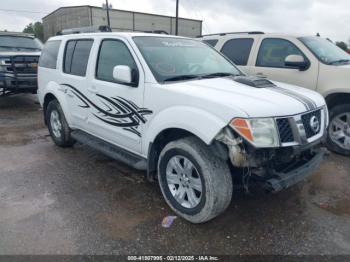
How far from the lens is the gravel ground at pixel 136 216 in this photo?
2863 millimetres

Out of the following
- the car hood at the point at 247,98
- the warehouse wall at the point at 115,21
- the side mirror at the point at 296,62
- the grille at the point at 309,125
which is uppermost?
the warehouse wall at the point at 115,21

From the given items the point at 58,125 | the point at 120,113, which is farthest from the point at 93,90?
the point at 58,125

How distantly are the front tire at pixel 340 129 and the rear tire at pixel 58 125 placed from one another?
13.9 ft

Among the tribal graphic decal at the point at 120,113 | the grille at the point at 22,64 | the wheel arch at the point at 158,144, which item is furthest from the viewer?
the grille at the point at 22,64

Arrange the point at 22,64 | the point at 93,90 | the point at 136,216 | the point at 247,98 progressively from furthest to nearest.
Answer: the point at 22,64 → the point at 93,90 → the point at 136,216 → the point at 247,98


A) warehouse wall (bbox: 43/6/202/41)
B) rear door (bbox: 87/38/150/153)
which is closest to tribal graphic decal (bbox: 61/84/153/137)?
rear door (bbox: 87/38/150/153)

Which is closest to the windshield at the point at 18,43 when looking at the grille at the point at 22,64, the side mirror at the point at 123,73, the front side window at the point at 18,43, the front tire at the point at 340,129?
the front side window at the point at 18,43

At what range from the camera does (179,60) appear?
380 centimetres

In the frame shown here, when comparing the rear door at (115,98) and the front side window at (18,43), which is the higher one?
the front side window at (18,43)

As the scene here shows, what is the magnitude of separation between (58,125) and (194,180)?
318cm

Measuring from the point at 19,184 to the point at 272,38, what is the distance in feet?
15.3

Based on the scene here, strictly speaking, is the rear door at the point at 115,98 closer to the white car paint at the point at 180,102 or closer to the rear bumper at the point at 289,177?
the white car paint at the point at 180,102

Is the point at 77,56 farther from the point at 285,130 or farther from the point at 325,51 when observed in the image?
the point at 325,51

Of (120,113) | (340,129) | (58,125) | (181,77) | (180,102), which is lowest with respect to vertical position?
(58,125)
